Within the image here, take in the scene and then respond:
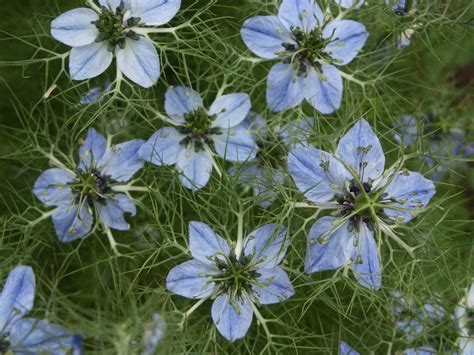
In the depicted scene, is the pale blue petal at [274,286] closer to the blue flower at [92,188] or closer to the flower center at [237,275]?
the flower center at [237,275]

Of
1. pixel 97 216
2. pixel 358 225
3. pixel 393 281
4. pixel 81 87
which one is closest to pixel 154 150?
pixel 97 216

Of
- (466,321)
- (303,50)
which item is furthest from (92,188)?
(466,321)

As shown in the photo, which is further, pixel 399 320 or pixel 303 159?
pixel 399 320

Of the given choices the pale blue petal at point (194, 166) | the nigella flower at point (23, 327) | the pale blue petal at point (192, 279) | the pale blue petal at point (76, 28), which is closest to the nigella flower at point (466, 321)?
the pale blue petal at point (192, 279)

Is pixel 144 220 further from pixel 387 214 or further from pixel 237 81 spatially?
pixel 387 214

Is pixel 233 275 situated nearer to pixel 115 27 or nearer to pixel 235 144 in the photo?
pixel 235 144

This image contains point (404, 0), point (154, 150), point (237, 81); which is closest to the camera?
point (154, 150)

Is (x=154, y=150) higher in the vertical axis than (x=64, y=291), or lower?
higher

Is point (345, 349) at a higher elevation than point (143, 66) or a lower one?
lower
